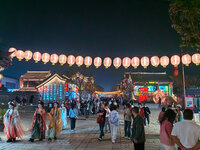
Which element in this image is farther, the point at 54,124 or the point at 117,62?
the point at 117,62

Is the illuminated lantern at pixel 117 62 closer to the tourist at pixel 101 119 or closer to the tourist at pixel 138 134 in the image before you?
the tourist at pixel 101 119

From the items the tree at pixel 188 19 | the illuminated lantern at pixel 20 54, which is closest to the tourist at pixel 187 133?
the tree at pixel 188 19

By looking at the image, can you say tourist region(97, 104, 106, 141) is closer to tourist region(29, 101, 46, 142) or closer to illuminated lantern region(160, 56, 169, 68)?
tourist region(29, 101, 46, 142)

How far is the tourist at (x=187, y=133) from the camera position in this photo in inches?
110

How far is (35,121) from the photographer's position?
7324 millimetres

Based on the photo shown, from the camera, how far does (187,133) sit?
2.83 meters

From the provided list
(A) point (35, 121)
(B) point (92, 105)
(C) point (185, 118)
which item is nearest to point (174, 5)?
(C) point (185, 118)

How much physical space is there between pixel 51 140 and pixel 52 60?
8867 millimetres

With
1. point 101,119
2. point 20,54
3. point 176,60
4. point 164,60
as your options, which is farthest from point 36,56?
point 176,60

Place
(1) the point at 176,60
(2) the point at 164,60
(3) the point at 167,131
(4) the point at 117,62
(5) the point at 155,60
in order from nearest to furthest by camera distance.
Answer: (3) the point at 167,131
(1) the point at 176,60
(2) the point at 164,60
(5) the point at 155,60
(4) the point at 117,62

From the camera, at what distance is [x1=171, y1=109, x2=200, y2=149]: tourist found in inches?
110

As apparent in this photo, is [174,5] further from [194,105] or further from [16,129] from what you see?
[194,105]

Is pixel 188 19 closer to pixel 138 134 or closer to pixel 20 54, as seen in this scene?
pixel 138 134

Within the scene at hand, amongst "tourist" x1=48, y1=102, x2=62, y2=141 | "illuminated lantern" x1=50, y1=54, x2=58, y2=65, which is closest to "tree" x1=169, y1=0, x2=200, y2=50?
"tourist" x1=48, y1=102, x2=62, y2=141
